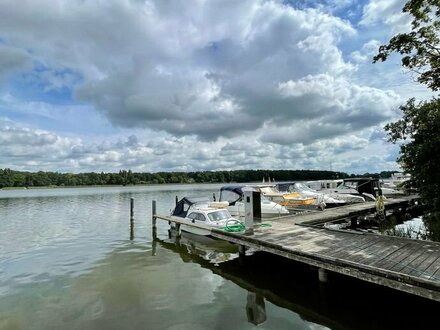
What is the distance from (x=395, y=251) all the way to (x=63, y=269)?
11074 millimetres

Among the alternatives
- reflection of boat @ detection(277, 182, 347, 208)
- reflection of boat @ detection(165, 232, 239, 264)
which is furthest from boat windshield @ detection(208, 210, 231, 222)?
reflection of boat @ detection(277, 182, 347, 208)

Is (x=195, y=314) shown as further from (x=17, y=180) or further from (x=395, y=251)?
(x=17, y=180)

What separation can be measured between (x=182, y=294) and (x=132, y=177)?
107284mm

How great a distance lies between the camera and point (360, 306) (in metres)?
7.45

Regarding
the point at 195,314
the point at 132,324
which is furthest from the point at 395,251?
the point at 132,324

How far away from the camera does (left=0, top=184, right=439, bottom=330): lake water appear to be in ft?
22.9

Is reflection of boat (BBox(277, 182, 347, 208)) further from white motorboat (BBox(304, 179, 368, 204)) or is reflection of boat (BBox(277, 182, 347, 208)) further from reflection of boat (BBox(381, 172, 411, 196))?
reflection of boat (BBox(381, 172, 411, 196))

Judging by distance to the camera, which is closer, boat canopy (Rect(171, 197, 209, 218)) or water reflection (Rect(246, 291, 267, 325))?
water reflection (Rect(246, 291, 267, 325))

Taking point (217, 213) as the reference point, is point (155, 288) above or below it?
below

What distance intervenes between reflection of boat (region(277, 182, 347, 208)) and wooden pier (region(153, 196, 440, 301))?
1003cm

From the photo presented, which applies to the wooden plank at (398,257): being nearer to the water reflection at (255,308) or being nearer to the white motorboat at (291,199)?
the water reflection at (255,308)

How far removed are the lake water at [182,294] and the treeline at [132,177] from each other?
279 feet

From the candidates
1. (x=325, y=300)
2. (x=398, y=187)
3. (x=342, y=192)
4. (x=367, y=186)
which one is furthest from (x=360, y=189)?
(x=325, y=300)

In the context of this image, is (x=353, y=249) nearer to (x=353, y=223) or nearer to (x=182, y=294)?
(x=182, y=294)
